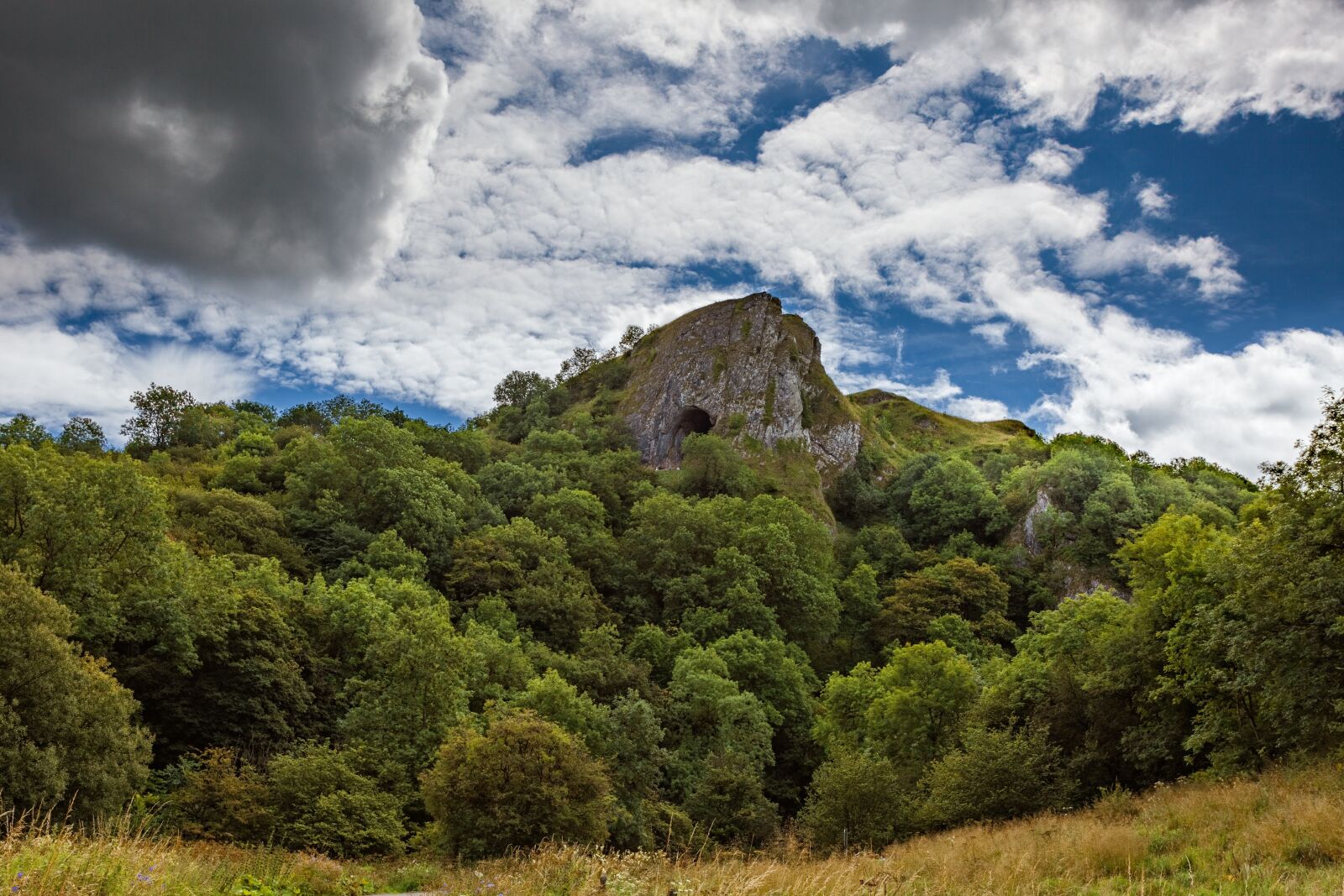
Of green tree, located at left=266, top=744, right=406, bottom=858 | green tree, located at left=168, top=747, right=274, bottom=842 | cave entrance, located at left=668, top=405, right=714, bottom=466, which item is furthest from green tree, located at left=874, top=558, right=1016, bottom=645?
green tree, located at left=168, top=747, right=274, bottom=842

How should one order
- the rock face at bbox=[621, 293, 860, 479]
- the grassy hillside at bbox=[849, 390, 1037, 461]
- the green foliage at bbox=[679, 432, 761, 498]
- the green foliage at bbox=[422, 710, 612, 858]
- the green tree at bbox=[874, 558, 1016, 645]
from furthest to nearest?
the grassy hillside at bbox=[849, 390, 1037, 461], the rock face at bbox=[621, 293, 860, 479], the green foliage at bbox=[679, 432, 761, 498], the green tree at bbox=[874, 558, 1016, 645], the green foliage at bbox=[422, 710, 612, 858]

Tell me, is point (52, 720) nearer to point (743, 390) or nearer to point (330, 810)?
point (330, 810)

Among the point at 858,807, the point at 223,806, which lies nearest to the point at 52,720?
the point at 223,806

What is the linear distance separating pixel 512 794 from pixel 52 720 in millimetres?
11863

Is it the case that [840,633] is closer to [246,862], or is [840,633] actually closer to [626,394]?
[626,394]

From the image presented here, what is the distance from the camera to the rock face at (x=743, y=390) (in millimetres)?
86250

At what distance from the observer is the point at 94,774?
1962 cm

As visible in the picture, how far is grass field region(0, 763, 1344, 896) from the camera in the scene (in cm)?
726

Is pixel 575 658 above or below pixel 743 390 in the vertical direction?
below

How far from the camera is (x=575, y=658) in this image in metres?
40.8

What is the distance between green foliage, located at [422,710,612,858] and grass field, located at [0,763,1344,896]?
9.16 feet

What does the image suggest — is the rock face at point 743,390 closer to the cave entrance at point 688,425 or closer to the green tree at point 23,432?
the cave entrance at point 688,425

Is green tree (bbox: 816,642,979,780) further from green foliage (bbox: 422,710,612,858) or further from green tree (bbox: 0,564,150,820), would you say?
green tree (bbox: 0,564,150,820)

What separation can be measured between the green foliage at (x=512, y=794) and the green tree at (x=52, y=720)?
27.2ft
